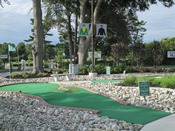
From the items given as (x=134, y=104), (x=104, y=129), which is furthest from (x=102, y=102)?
(x=104, y=129)

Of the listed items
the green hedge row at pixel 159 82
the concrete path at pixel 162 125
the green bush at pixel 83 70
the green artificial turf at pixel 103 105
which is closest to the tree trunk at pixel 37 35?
the green bush at pixel 83 70

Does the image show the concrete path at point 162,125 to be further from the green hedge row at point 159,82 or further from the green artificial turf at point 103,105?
the green hedge row at point 159,82

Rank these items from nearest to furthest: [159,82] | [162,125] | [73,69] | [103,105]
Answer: [162,125]
[103,105]
[159,82]
[73,69]

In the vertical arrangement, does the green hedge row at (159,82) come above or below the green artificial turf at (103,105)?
above

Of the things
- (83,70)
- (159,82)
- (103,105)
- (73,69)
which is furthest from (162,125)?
(83,70)

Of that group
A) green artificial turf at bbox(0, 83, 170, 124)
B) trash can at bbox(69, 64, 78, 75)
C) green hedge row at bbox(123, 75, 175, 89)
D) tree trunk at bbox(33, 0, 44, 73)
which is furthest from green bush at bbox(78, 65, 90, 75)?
green artificial turf at bbox(0, 83, 170, 124)

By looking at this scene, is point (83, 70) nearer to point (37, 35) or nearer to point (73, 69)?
point (73, 69)

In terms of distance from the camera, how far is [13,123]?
7410mm

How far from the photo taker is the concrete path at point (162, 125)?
Result: 636cm

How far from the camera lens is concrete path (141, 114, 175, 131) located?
6.36 m

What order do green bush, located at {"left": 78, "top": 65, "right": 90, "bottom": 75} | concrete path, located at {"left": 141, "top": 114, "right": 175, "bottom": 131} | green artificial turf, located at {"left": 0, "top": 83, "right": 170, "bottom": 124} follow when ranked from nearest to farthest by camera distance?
concrete path, located at {"left": 141, "top": 114, "right": 175, "bottom": 131} → green artificial turf, located at {"left": 0, "top": 83, "right": 170, "bottom": 124} → green bush, located at {"left": 78, "top": 65, "right": 90, "bottom": 75}

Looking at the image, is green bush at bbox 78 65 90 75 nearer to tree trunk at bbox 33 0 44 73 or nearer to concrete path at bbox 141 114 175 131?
tree trunk at bbox 33 0 44 73

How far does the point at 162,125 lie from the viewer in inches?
264

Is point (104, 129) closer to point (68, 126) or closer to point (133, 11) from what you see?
point (68, 126)
